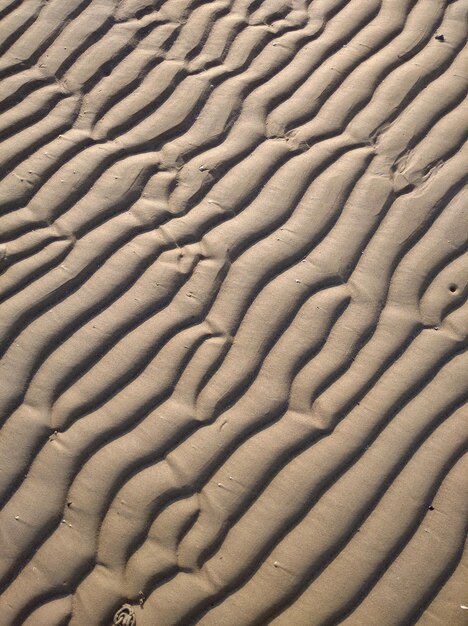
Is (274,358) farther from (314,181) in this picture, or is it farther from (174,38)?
(174,38)

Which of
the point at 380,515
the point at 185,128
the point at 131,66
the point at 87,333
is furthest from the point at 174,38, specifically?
the point at 380,515

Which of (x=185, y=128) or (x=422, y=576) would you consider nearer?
(x=422, y=576)

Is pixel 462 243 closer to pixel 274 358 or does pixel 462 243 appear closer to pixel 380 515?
pixel 274 358

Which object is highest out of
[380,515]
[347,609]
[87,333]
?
[87,333]

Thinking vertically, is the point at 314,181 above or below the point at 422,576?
above

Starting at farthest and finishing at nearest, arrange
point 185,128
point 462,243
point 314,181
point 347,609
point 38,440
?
1. point 185,128
2. point 314,181
3. point 462,243
4. point 38,440
5. point 347,609

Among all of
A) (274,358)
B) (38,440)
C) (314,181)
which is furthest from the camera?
(314,181)

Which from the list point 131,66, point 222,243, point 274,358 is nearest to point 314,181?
point 222,243
